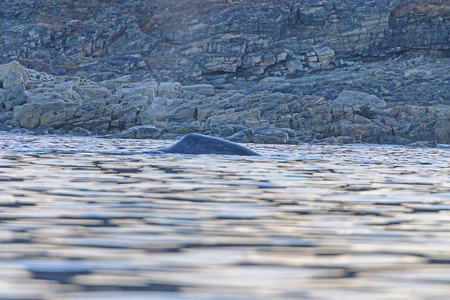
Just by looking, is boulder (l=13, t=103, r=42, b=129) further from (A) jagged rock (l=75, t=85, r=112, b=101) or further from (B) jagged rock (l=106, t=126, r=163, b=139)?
(B) jagged rock (l=106, t=126, r=163, b=139)

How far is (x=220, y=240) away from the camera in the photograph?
368 cm

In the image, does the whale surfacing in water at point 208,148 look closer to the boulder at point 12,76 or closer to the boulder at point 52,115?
the boulder at point 52,115

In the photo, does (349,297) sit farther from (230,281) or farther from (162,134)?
(162,134)

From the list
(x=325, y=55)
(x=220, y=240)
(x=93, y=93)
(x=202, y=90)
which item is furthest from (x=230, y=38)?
(x=220, y=240)

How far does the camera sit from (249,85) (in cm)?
4506

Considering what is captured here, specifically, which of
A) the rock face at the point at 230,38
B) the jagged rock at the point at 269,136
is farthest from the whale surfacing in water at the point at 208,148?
the rock face at the point at 230,38

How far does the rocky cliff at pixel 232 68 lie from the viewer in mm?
31203

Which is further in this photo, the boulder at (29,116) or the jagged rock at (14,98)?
the jagged rock at (14,98)

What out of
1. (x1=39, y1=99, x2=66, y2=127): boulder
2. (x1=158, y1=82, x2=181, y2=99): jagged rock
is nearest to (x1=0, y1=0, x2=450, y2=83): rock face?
(x1=158, y1=82, x2=181, y2=99): jagged rock

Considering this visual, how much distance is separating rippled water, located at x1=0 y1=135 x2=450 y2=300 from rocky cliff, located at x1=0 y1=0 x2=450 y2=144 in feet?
67.4

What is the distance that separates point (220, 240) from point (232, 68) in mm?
46919

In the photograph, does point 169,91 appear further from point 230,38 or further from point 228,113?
point 230,38

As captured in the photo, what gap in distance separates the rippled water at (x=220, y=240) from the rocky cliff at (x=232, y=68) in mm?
20541

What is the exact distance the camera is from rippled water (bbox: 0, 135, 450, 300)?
2625 millimetres
